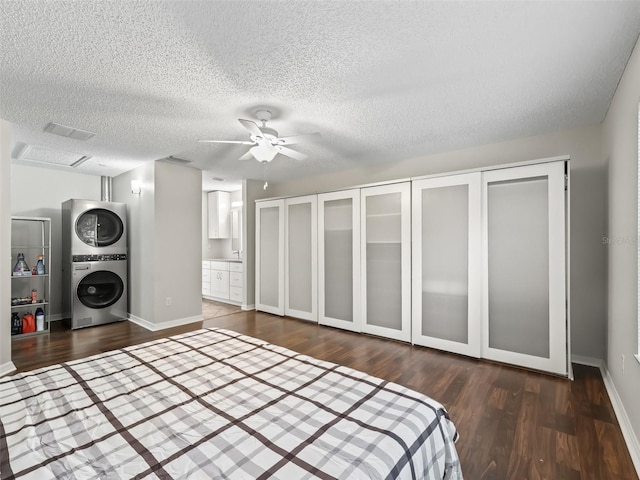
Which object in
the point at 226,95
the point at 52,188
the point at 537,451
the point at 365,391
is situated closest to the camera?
the point at 365,391

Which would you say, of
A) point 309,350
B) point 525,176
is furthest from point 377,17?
point 309,350

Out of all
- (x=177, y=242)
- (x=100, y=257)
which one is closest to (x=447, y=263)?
(x=177, y=242)

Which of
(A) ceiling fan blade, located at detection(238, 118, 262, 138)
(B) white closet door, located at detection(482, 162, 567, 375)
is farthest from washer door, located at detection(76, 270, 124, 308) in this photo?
(B) white closet door, located at detection(482, 162, 567, 375)

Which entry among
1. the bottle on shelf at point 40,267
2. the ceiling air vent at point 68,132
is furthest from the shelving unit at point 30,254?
the ceiling air vent at point 68,132

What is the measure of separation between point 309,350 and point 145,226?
3.19 meters

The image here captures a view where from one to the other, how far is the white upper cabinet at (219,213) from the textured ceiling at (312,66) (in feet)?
11.9

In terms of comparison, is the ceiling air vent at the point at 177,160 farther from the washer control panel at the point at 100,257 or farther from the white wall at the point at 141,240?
the washer control panel at the point at 100,257

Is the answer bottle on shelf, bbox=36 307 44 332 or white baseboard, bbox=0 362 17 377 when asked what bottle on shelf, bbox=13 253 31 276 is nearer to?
bottle on shelf, bbox=36 307 44 332

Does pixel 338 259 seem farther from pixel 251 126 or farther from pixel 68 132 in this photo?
pixel 68 132

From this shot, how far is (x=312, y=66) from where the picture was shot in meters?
2.17

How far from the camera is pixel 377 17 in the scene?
67.3 inches

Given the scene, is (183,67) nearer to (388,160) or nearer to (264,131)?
(264,131)

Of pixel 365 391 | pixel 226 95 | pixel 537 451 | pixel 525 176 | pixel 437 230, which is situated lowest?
pixel 537 451

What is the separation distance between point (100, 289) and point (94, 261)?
0.47 m
